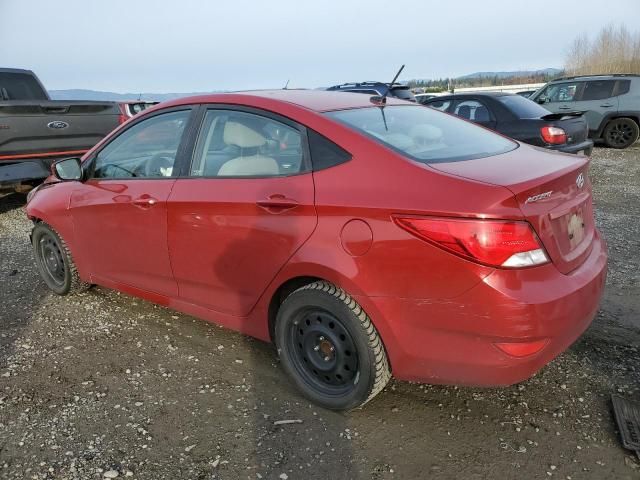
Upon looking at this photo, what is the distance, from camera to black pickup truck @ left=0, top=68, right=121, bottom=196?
6.42 metres

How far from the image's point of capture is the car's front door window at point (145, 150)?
3336 millimetres

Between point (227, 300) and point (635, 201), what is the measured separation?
6.58m

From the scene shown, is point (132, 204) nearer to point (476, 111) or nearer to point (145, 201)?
point (145, 201)

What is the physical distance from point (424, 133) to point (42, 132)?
561 centimetres

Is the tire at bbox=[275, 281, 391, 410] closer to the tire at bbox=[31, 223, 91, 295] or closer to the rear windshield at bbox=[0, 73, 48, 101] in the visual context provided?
the tire at bbox=[31, 223, 91, 295]

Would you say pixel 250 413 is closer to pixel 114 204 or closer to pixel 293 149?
pixel 293 149

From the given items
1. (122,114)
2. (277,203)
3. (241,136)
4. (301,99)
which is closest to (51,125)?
(122,114)

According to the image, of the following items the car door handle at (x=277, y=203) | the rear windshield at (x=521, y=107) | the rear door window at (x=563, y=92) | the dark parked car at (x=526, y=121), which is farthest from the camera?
the rear door window at (x=563, y=92)

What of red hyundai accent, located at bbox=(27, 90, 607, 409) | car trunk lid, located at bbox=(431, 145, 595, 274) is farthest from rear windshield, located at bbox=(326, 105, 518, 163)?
car trunk lid, located at bbox=(431, 145, 595, 274)

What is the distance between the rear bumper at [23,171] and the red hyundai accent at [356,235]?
359cm

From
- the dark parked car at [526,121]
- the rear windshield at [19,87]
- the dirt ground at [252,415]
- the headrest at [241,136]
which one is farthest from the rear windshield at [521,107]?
the rear windshield at [19,87]

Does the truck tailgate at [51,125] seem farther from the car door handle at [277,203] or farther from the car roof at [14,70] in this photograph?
the car door handle at [277,203]

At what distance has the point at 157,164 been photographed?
341cm

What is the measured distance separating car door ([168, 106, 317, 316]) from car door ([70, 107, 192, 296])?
0.53 feet
